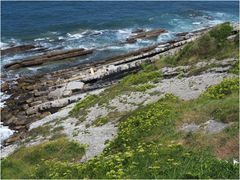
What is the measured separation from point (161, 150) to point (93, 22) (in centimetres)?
6913

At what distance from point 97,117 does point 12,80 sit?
24.4 meters

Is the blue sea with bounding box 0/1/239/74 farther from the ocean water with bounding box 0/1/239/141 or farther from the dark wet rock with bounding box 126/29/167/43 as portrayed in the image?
the dark wet rock with bounding box 126/29/167/43

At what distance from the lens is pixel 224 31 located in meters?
41.0

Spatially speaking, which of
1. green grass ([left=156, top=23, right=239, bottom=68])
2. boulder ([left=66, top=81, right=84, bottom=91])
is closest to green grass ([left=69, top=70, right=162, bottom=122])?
green grass ([left=156, top=23, right=239, bottom=68])

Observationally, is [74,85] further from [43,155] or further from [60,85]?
[43,155]

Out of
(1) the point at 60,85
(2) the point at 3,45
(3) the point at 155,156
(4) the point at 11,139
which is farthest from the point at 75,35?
(3) the point at 155,156

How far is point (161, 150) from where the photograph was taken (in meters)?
18.6

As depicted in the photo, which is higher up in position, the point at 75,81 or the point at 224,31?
the point at 224,31

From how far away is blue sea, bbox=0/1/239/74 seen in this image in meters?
69.6

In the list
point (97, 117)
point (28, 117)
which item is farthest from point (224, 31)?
point (28, 117)

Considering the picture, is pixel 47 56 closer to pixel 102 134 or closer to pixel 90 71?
pixel 90 71

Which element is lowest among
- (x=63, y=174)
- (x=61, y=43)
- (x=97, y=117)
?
(x=61, y=43)

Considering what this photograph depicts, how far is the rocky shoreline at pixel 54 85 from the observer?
4116 cm

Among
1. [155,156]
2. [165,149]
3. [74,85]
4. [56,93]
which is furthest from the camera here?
[74,85]
